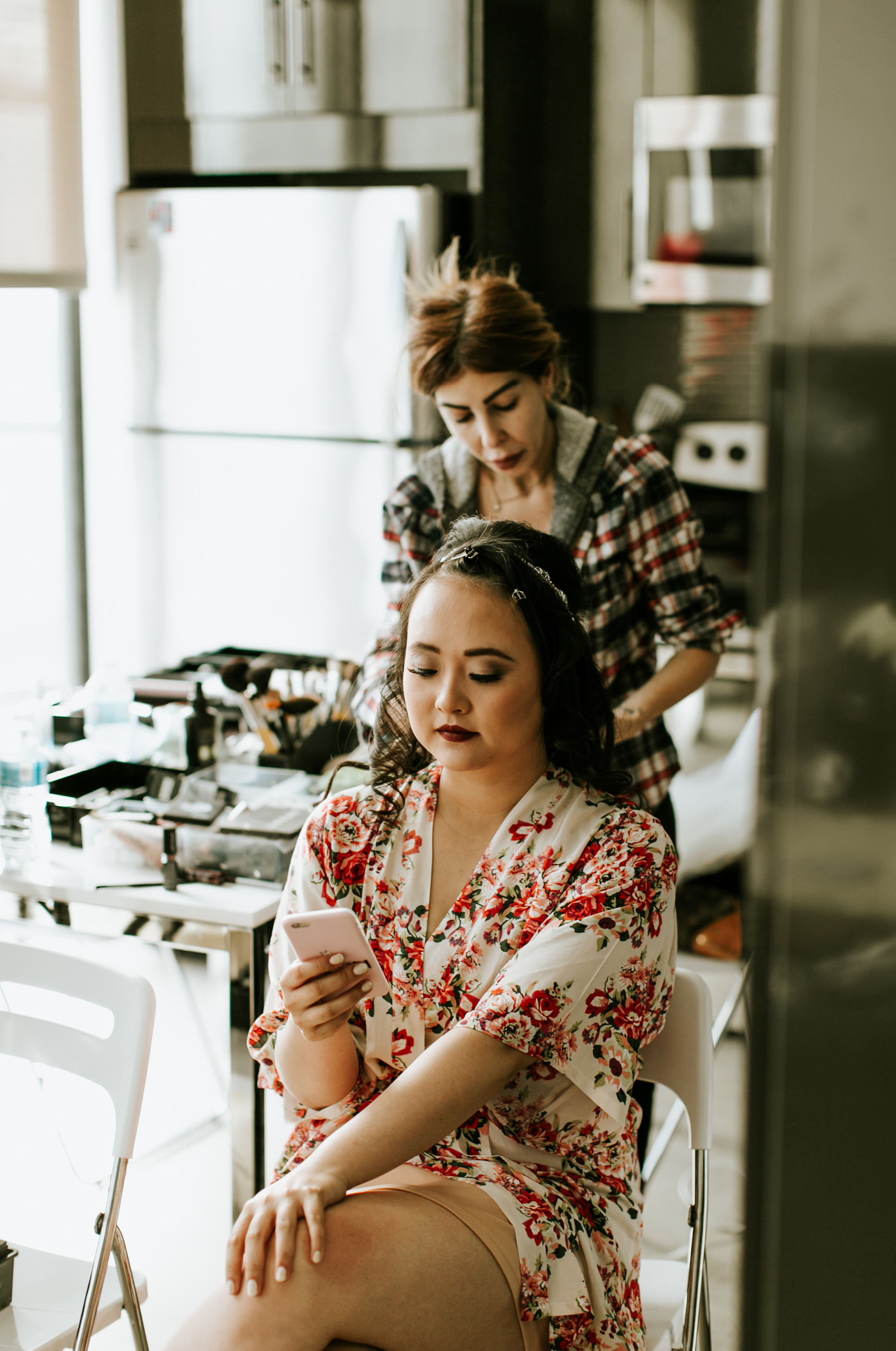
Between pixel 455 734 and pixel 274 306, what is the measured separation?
2072mm

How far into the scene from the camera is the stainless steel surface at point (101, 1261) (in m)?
1.26

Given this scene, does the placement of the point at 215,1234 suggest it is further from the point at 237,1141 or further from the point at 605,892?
the point at 605,892

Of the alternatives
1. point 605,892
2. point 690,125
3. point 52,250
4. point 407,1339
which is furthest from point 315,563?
point 407,1339

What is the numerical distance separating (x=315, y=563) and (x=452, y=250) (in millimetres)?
1420

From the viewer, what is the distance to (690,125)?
10.4 ft

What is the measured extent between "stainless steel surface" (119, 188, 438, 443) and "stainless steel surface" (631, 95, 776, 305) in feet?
2.05

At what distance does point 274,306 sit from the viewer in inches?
125

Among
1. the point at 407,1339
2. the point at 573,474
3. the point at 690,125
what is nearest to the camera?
the point at 407,1339

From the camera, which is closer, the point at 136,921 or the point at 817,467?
the point at 817,467

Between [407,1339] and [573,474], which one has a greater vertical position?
[573,474]

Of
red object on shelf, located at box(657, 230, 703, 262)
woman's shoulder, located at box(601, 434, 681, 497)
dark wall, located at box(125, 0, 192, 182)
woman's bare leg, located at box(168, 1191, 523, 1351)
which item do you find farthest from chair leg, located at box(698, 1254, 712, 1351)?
dark wall, located at box(125, 0, 192, 182)

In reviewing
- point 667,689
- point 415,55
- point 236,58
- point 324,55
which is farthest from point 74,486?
point 667,689

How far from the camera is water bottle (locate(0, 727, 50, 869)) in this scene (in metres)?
2.02

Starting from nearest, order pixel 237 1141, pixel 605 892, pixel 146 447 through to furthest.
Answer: pixel 605 892
pixel 237 1141
pixel 146 447
